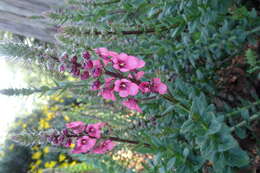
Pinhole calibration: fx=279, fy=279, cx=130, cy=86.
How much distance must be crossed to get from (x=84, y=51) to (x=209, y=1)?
1.90 feet

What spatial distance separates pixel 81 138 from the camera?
1.00 m

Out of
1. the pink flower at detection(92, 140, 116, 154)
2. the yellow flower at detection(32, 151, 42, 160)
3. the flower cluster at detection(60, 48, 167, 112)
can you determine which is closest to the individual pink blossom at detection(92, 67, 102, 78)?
the flower cluster at detection(60, 48, 167, 112)

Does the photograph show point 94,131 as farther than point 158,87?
Yes

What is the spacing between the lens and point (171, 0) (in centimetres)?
106

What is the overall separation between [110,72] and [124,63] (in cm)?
5

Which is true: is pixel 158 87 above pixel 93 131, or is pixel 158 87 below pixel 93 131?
above

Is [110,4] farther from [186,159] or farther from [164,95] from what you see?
[186,159]

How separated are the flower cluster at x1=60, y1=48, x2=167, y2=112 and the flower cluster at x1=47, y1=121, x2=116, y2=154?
0.75 feet

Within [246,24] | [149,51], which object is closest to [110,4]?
[149,51]

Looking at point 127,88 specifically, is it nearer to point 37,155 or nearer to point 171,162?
point 171,162

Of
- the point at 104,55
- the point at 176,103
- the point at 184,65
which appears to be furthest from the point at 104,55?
the point at 184,65

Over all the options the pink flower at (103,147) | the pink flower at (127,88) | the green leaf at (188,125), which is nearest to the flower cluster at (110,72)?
the pink flower at (127,88)

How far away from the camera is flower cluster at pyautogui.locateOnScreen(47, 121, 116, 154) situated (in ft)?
3.06

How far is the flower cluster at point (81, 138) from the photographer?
3.06 ft
